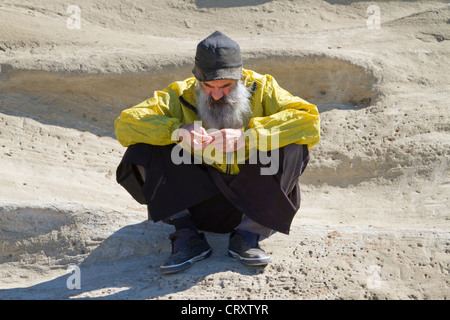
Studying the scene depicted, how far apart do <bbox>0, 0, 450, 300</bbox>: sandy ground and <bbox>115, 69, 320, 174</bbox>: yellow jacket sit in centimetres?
65

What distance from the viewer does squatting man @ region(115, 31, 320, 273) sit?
10.6 ft

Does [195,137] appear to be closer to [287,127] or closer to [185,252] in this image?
[287,127]

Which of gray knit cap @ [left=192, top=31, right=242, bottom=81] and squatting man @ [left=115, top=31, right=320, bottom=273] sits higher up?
gray knit cap @ [left=192, top=31, right=242, bottom=81]

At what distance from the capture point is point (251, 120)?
3291 millimetres

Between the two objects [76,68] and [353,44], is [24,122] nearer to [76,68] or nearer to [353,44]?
[76,68]

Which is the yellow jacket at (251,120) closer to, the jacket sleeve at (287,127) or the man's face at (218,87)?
the jacket sleeve at (287,127)

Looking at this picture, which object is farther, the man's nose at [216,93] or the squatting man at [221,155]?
the man's nose at [216,93]

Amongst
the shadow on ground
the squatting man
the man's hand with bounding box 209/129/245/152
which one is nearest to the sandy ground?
the shadow on ground

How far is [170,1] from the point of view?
746 cm

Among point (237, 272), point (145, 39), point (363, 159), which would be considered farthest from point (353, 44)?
point (237, 272)

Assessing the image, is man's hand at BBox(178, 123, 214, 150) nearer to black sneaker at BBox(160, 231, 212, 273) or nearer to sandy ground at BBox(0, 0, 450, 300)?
black sneaker at BBox(160, 231, 212, 273)

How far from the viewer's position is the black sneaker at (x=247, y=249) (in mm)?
Answer: 3301

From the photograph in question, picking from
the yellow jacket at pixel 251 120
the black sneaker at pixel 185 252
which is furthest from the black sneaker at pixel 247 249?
the yellow jacket at pixel 251 120

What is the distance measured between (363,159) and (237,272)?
2.02m
